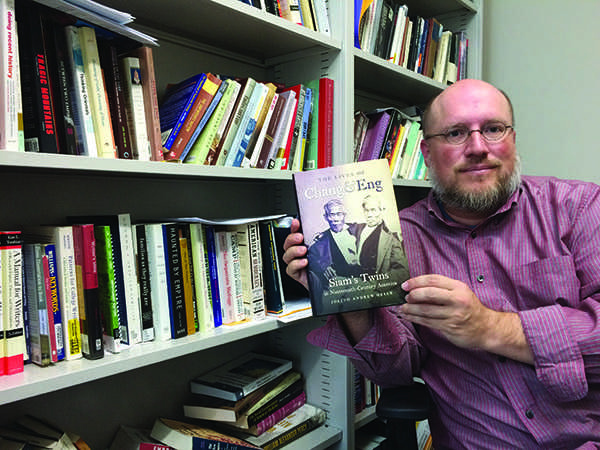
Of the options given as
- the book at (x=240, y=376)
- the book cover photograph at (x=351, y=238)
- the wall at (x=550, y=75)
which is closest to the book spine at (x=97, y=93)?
the book cover photograph at (x=351, y=238)

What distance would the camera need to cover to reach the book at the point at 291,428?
1.25 m

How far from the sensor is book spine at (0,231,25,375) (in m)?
0.79

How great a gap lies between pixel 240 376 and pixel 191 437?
284mm

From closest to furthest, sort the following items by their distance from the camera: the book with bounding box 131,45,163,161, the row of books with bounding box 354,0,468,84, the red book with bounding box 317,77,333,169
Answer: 1. the book with bounding box 131,45,163,161
2. the red book with bounding box 317,77,333,169
3. the row of books with bounding box 354,0,468,84

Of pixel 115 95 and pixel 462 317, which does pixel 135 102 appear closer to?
pixel 115 95

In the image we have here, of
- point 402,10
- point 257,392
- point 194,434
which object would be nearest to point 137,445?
point 194,434

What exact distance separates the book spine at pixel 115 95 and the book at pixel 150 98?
2.0 inches

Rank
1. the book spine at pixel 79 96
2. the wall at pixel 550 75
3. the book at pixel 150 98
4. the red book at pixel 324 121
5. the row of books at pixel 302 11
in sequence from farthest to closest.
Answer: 1. the wall at pixel 550 75
2. the red book at pixel 324 121
3. the row of books at pixel 302 11
4. the book at pixel 150 98
5. the book spine at pixel 79 96

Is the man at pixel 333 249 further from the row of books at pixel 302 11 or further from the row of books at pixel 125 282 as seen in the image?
the row of books at pixel 302 11

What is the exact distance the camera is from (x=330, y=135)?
1.37m

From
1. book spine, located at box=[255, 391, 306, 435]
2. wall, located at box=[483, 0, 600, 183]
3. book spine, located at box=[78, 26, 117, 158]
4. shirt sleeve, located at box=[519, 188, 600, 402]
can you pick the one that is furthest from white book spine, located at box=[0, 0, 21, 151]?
wall, located at box=[483, 0, 600, 183]

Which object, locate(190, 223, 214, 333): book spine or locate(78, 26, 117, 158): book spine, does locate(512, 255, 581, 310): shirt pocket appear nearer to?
locate(190, 223, 214, 333): book spine

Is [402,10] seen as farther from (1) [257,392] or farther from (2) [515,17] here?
(1) [257,392]

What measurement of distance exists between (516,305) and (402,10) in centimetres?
121
